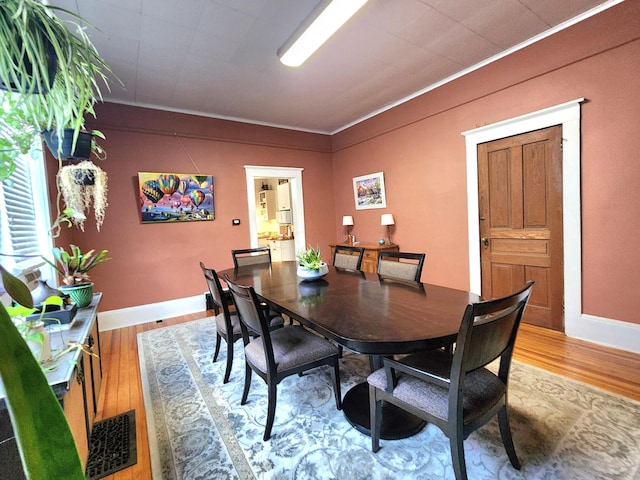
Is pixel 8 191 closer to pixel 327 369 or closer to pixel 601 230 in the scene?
pixel 327 369

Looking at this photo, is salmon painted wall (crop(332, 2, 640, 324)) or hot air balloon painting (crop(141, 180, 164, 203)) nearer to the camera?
salmon painted wall (crop(332, 2, 640, 324))

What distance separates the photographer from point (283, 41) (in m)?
2.58

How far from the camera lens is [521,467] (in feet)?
4.58

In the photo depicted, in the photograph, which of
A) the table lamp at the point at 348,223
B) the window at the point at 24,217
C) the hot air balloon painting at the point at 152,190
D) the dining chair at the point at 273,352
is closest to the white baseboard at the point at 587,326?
the hot air balloon painting at the point at 152,190

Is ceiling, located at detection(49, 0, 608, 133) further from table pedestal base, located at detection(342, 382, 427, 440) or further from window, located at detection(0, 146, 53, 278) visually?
table pedestal base, located at detection(342, 382, 427, 440)

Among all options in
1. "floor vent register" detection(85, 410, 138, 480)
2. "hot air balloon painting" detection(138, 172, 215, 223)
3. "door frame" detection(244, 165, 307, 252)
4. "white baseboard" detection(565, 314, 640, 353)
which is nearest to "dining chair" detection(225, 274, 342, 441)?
"floor vent register" detection(85, 410, 138, 480)

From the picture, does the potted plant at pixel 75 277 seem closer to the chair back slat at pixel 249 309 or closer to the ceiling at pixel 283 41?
the chair back slat at pixel 249 309

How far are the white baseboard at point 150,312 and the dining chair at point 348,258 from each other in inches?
89.8

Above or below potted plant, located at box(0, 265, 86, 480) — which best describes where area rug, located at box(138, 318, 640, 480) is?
below

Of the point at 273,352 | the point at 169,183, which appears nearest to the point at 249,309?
the point at 273,352

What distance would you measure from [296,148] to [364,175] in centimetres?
128

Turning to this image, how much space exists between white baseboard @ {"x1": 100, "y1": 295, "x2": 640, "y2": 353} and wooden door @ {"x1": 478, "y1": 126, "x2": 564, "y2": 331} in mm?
181

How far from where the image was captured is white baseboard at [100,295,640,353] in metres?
2.44

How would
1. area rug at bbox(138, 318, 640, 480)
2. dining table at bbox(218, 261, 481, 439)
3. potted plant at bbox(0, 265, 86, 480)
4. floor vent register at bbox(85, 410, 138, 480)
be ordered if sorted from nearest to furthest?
potted plant at bbox(0, 265, 86, 480), dining table at bbox(218, 261, 481, 439), area rug at bbox(138, 318, 640, 480), floor vent register at bbox(85, 410, 138, 480)
